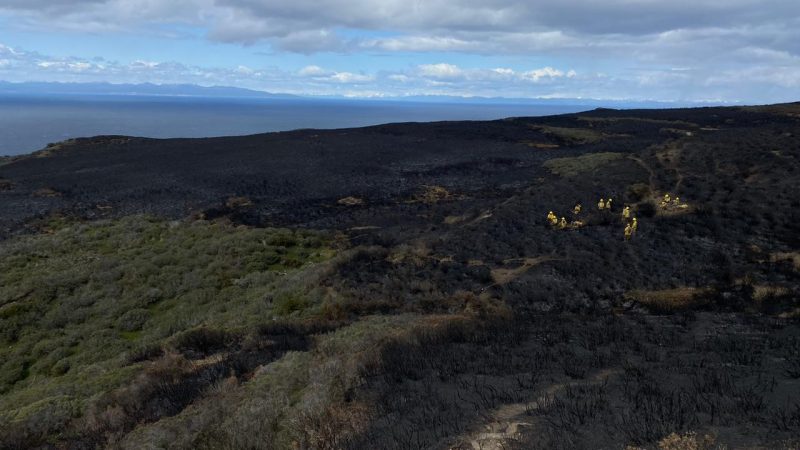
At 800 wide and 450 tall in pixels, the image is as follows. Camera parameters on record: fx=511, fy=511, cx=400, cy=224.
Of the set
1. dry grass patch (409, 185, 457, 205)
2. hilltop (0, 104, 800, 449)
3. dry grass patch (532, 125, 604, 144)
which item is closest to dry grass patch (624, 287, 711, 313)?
hilltop (0, 104, 800, 449)

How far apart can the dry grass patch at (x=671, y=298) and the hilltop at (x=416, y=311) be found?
0.10m

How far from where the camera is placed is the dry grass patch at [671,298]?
48.9 feet

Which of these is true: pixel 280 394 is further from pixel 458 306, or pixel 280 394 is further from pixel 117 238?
pixel 117 238

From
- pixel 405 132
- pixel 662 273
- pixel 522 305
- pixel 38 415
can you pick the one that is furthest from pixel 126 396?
pixel 405 132

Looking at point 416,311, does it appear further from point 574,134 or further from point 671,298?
point 574,134

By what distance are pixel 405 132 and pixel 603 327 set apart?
213ft

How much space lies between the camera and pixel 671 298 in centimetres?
1573

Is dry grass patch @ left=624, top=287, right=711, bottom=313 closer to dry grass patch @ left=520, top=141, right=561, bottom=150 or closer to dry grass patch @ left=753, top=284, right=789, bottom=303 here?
dry grass patch @ left=753, top=284, right=789, bottom=303

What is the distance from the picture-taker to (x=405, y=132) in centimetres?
7538

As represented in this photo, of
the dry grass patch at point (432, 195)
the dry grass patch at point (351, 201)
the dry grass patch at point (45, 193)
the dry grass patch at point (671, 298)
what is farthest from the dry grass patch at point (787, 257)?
the dry grass patch at point (45, 193)

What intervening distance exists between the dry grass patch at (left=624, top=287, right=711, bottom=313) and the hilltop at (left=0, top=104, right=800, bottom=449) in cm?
10

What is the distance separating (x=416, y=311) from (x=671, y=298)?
786 centimetres

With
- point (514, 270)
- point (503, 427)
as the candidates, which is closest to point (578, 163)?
point (514, 270)

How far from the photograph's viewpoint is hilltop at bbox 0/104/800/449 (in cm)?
804
